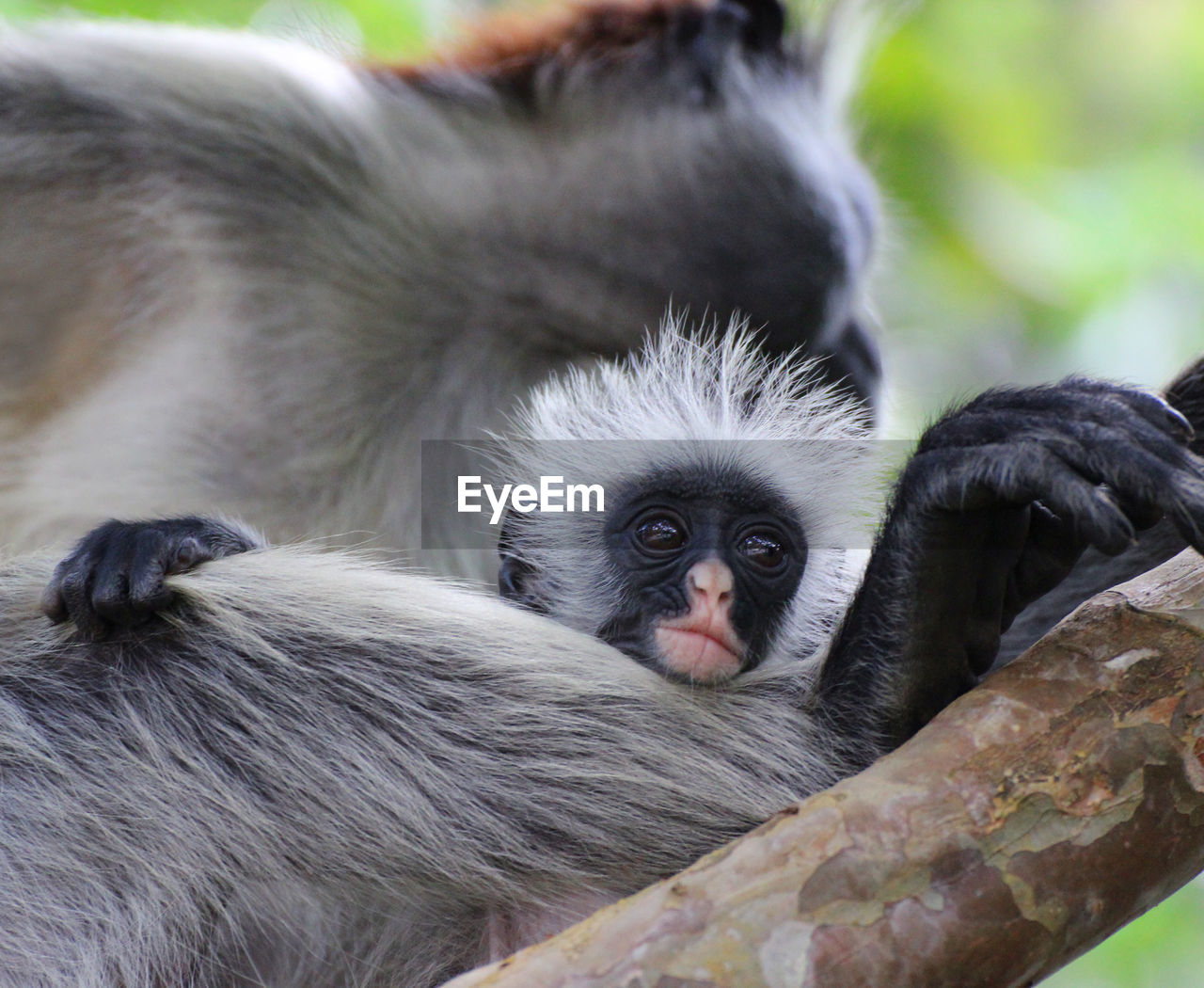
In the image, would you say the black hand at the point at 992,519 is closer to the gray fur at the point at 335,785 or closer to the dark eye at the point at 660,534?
the gray fur at the point at 335,785

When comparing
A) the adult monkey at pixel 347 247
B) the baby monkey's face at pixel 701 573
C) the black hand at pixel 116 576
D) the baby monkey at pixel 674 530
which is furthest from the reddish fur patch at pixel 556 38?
the black hand at pixel 116 576

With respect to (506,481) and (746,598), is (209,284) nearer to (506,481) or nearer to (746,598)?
(506,481)

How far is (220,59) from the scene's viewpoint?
2387 millimetres

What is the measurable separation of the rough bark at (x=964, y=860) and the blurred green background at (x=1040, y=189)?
2006 millimetres

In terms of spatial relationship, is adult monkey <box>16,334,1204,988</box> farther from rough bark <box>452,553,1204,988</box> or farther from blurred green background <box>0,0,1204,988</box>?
blurred green background <box>0,0,1204,988</box>

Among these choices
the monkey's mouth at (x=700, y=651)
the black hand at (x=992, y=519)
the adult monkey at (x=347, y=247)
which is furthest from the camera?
the adult monkey at (x=347, y=247)

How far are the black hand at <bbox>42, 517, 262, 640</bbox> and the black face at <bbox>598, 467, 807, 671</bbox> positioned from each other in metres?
0.52

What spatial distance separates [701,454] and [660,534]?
131 millimetres

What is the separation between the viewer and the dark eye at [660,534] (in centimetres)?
179

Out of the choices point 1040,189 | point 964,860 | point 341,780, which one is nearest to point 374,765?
point 341,780

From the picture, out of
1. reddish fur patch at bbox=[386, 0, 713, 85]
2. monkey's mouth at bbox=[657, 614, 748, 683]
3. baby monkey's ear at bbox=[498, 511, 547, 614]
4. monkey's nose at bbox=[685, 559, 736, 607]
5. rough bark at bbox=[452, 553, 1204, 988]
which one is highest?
reddish fur patch at bbox=[386, 0, 713, 85]

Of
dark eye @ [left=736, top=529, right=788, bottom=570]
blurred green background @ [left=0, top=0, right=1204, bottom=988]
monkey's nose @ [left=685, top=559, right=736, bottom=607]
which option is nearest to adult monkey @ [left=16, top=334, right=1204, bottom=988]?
monkey's nose @ [left=685, top=559, right=736, bottom=607]

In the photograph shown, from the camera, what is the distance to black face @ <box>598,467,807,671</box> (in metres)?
1.71

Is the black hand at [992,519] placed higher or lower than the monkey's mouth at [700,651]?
lower
